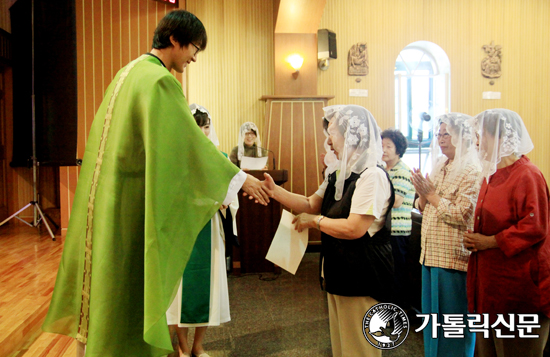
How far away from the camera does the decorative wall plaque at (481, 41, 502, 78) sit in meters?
7.37

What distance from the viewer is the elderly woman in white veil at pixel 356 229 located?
1759mm

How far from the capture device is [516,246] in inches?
65.9

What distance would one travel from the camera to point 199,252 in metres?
2.30

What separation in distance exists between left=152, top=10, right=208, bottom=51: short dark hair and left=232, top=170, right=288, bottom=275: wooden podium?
270 centimetres

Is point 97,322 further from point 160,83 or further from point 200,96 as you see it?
point 200,96

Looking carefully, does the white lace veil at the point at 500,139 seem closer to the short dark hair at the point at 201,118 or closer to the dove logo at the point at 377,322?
the dove logo at the point at 377,322

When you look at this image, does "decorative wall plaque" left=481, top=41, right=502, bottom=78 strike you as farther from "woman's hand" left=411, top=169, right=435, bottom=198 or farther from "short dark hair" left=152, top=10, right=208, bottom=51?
"short dark hair" left=152, top=10, right=208, bottom=51

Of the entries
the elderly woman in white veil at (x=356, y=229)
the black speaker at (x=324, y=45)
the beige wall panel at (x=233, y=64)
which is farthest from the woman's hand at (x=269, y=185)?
the black speaker at (x=324, y=45)

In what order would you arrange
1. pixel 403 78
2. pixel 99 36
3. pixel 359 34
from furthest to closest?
pixel 403 78, pixel 359 34, pixel 99 36

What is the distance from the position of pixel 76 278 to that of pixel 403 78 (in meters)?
7.32

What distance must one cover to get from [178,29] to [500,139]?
1.51 m

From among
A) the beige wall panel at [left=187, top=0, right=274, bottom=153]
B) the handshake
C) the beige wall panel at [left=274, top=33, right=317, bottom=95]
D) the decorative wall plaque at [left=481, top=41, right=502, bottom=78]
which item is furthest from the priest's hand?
the decorative wall plaque at [left=481, top=41, right=502, bottom=78]

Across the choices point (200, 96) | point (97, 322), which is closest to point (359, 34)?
point (200, 96)

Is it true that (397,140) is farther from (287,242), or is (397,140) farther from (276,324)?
(276,324)
